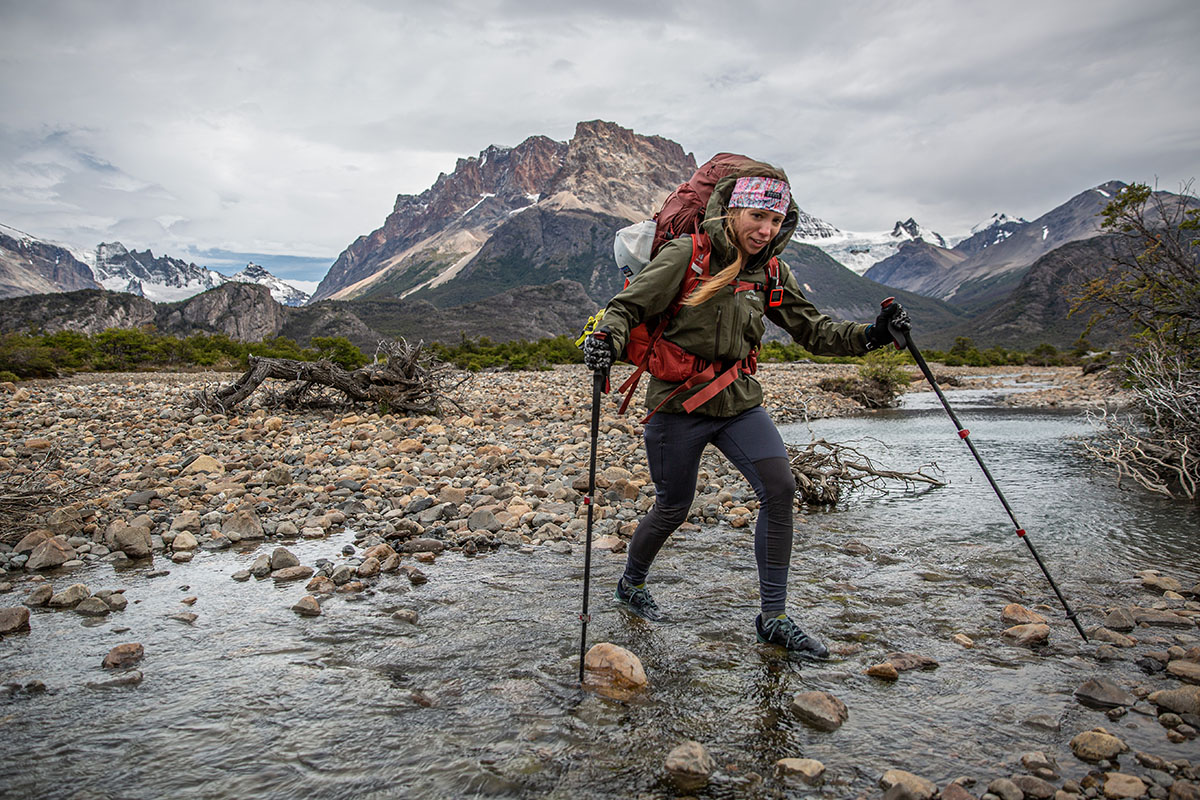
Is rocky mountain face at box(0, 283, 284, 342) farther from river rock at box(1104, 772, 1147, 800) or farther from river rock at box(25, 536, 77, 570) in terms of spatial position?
river rock at box(1104, 772, 1147, 800)

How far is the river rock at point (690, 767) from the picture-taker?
2.69 meters

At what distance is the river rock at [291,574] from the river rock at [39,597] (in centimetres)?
146

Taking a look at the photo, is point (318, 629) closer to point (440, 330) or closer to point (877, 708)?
point (877, 708)

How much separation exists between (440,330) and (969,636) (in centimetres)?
12315

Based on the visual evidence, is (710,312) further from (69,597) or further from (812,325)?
(69,597)

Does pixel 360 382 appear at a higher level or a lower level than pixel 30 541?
higher

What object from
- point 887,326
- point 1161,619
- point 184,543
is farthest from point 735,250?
point 184,543

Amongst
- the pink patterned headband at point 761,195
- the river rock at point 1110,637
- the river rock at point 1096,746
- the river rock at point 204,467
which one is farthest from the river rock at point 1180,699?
the river rock at point 204,467

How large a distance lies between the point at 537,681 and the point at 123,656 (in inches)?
96.8

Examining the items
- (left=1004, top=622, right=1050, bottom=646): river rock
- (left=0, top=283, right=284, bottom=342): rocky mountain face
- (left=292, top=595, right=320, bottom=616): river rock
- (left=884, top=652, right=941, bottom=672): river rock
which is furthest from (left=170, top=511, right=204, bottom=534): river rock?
(left=0, top=283, right=284, bottom=342): rocky mountain face

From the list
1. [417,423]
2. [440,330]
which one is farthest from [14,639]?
[440,330]

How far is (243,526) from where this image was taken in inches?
255

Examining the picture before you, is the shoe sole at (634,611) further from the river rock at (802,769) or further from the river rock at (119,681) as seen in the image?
the river rock at (119,681)

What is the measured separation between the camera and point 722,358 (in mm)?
4137
